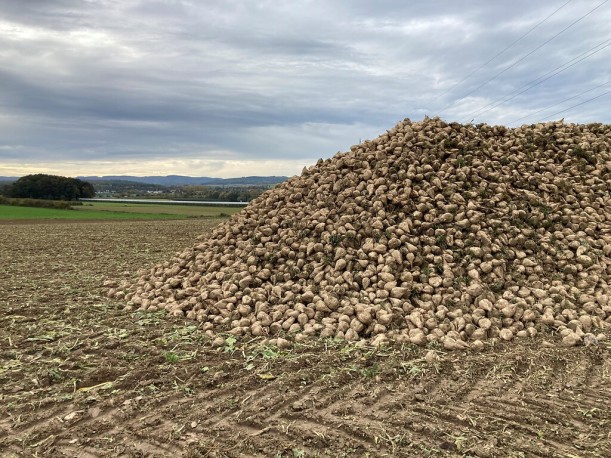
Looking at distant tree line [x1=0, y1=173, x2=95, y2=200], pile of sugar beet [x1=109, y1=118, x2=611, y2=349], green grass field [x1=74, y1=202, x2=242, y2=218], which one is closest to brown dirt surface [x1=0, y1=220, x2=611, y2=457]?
pile of sugar beet [x1=109, y1=118, x2=611, y2=349]

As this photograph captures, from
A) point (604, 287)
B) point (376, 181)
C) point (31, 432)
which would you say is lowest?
point (31, 432)

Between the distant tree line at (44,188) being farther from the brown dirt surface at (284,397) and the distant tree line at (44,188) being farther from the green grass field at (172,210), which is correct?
the brown dirt surface at (284,397)

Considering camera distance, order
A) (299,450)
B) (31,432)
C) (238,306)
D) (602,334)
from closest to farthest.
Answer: (299,450) < (31,432) < (602,334) < (238,306)

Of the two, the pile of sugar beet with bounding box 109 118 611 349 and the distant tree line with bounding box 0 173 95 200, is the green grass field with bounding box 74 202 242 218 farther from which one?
the pile of sugar beet with bounding box 109 118 611 349

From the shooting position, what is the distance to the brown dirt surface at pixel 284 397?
10.7 feet

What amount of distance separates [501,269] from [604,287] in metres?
1.29

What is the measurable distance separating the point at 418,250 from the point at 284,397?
3075 millimetres

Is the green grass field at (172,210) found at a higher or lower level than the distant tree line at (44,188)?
lower

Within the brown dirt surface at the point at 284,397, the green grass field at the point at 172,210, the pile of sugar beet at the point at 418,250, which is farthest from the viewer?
the green grass field at the point at 172,210

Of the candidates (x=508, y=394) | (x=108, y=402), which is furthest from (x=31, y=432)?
(x=508, y=394)

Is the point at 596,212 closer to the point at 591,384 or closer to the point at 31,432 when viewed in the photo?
the point at 591,384

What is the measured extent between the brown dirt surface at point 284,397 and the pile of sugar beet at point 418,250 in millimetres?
455

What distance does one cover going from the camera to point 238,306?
596 cm

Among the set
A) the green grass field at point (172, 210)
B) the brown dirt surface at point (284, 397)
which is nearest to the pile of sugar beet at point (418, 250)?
the brown dirt surface at point (284, 397)
